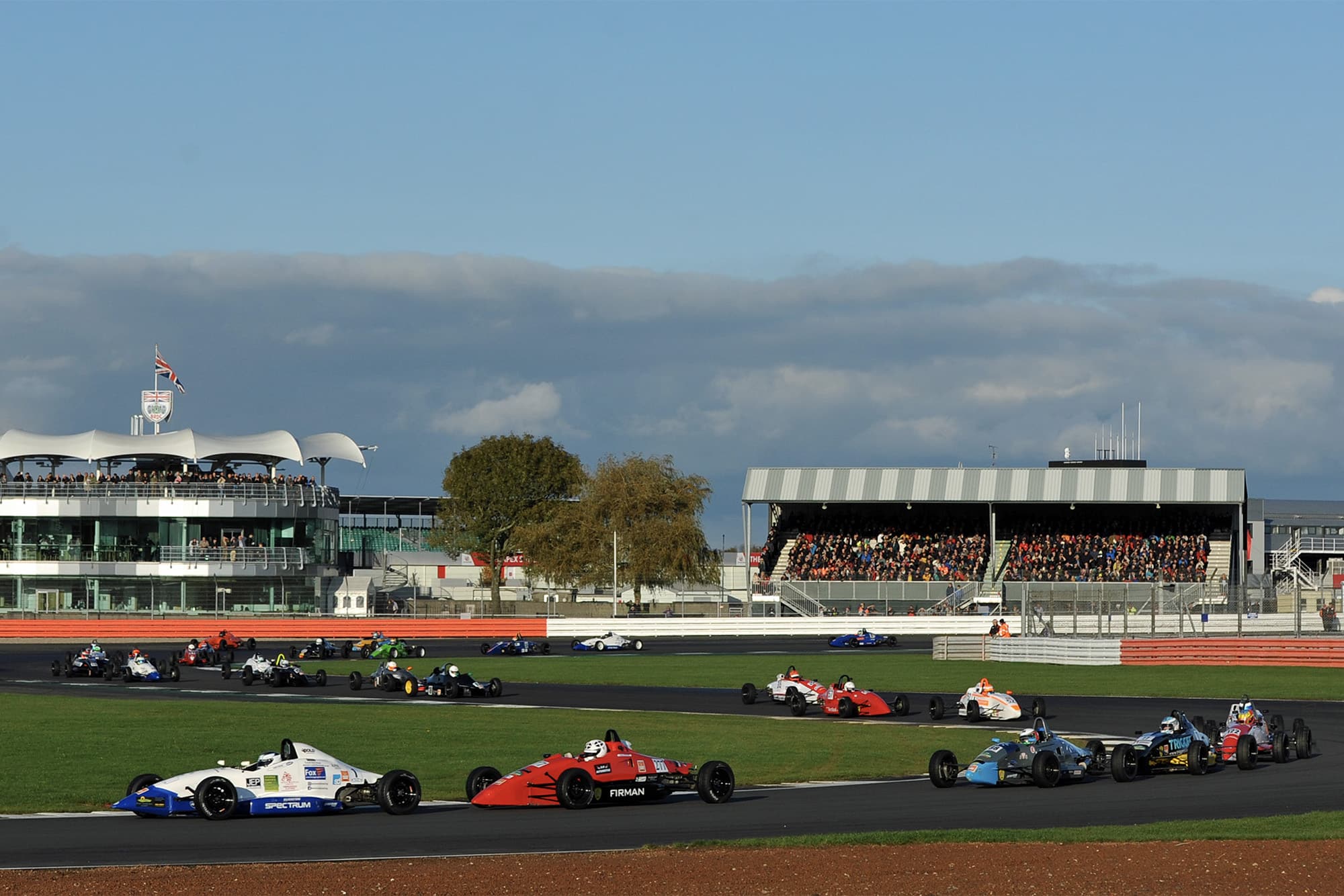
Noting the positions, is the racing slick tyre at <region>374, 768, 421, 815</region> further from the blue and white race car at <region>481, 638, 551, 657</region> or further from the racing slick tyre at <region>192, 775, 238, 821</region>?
the blue and white race car at <region>481, 638, 551, 657</region>

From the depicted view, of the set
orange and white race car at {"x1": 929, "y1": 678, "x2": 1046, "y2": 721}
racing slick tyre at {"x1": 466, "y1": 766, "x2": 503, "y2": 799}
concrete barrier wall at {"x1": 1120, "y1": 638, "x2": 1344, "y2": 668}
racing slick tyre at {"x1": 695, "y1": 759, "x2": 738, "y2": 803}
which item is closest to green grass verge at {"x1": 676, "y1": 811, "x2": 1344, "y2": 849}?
racing slick tyre at {"x1": 695, "y1": 759, "x2": 738, "y2": 803}

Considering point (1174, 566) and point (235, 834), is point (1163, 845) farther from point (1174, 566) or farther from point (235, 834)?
point (1174, 566)

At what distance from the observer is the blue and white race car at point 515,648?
59.8 m

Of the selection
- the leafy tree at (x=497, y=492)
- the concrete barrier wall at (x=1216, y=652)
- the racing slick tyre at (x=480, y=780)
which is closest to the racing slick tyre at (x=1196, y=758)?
the racing slick tyre at (x=480, y=780)

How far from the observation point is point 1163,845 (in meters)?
16.8

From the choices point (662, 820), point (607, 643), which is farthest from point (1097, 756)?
point (607, 643)

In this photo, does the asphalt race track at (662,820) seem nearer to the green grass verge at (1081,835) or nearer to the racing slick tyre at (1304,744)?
the racing slick tyre at (1304,744)

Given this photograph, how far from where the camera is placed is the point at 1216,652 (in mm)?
48281

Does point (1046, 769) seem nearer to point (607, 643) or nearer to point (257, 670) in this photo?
point (257, 670)

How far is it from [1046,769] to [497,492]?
84537mm

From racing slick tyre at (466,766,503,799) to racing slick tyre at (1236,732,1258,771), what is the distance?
37.9 ft

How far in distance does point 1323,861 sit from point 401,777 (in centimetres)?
1049

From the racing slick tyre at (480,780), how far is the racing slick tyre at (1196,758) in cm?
1052

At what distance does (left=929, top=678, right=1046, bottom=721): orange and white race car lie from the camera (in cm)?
3225
